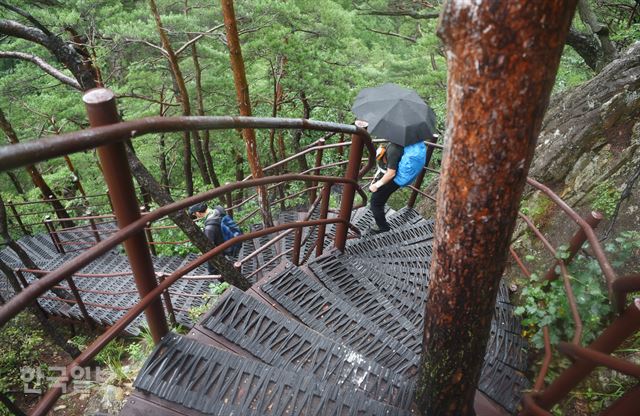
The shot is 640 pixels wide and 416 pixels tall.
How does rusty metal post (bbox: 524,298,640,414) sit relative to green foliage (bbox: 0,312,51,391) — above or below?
above

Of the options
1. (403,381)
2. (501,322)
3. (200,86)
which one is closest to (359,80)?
(200,86)

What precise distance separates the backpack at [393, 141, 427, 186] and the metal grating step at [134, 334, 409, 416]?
294 cm

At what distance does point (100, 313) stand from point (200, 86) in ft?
20.4

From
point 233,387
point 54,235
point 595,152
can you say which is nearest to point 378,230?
point 595,152

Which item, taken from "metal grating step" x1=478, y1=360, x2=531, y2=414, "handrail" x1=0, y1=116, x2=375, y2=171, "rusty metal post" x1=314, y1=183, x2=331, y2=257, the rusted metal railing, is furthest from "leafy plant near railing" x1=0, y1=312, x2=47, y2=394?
the rusted metal railing

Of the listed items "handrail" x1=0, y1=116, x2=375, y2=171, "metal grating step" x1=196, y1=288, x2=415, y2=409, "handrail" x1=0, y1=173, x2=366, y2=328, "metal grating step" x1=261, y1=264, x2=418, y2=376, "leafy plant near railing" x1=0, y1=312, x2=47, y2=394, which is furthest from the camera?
"leafy plant near railing" x1=0, y1=312, x2=47, y2=394

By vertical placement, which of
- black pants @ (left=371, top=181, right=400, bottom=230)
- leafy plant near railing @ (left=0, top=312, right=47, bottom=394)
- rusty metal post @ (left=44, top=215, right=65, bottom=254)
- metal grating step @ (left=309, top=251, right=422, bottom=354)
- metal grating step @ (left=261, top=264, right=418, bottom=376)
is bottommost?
leafy plant near railing @ (left=0, top=312, right=47, bottom=394)

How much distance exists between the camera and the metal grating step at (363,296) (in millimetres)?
2936

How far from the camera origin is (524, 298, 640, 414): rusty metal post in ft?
4.50

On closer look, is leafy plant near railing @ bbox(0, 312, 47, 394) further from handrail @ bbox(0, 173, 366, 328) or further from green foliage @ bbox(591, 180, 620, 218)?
green foliage @ bbox(591, 180, 620, 218)

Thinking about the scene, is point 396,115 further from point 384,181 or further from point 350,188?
point 350,188

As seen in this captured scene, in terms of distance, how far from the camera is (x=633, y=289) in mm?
1352

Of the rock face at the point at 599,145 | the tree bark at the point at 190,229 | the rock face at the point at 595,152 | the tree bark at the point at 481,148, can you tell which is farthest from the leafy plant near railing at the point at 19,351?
the rock face at the point at 599,145

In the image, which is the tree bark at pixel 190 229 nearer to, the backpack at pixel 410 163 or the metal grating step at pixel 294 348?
the metal grating step at pixel 294 348
